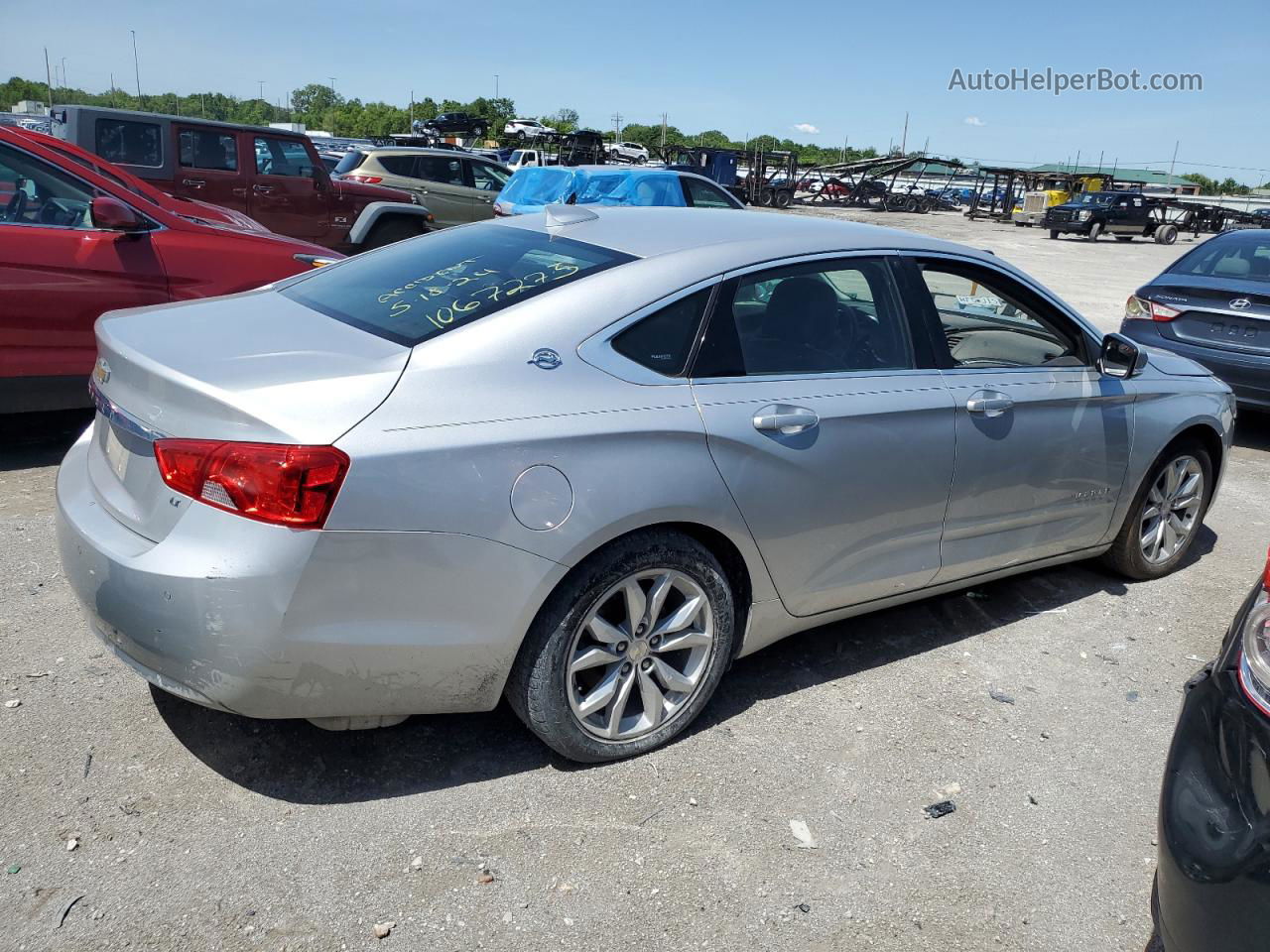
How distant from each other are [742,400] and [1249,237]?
6808 millimetres

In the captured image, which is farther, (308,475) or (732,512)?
(732,512)

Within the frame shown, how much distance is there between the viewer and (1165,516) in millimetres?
4746

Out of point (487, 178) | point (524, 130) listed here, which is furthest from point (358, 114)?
point (487, 178)

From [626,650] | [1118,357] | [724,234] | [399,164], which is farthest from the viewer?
[399,164]

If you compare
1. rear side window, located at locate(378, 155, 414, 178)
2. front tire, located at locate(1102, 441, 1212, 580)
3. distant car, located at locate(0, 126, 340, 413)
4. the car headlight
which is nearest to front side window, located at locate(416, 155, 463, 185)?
rear side window, located at locate(378, 155, 414, 178)

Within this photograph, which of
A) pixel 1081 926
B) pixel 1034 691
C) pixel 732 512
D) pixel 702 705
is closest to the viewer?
pixel 1081 926

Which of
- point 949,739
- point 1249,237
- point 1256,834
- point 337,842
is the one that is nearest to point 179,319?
point 337,842

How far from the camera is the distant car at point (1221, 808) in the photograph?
5.83 feet

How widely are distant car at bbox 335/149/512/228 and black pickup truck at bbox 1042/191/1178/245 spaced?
25.5 m

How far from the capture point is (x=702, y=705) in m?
3.25

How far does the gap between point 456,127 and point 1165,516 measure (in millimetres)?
41936

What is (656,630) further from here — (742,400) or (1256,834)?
(1256,834)

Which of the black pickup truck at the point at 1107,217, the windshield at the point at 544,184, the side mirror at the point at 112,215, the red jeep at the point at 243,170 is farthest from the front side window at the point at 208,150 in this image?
the black pickup truck at the point at 1107,217

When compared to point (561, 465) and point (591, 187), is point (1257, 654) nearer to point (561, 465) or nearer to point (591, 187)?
point (561, 465)
